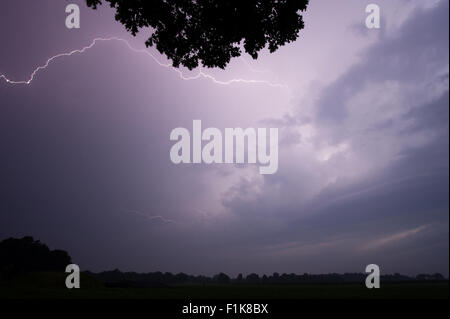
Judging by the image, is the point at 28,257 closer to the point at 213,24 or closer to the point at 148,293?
the point at 148,293

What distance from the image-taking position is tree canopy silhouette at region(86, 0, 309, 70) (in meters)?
8.37

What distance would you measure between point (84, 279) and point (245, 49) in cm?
3950

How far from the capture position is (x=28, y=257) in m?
66.4

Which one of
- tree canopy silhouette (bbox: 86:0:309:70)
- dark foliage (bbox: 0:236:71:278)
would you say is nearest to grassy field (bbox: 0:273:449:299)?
tree canopy silhouette (bbox: 86:0:309:70)

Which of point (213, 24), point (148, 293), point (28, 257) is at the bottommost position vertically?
point (28, 257)

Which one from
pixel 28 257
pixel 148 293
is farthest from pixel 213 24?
pixel 28 257

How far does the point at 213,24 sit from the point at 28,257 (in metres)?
72.9

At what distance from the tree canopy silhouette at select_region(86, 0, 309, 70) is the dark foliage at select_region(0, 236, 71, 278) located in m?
68.8
